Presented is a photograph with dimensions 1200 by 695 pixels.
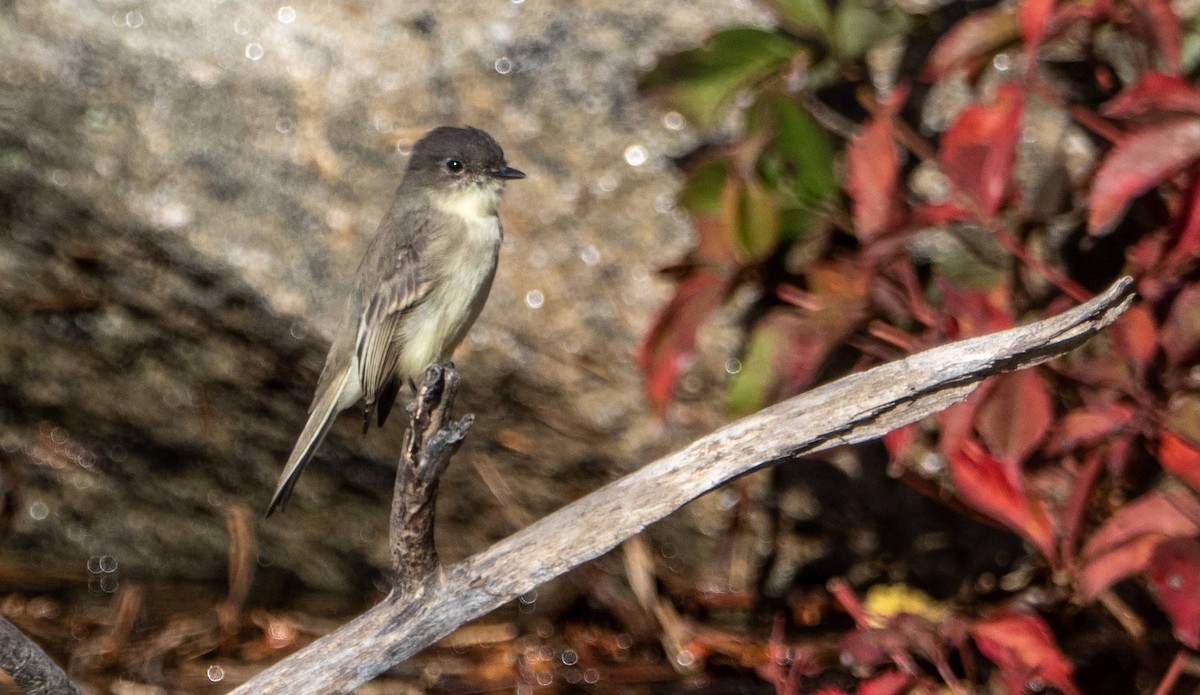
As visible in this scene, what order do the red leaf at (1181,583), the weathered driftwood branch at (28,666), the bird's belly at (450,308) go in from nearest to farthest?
the weathered driftwood branch at (28,666) < the red leaf at (1181,583) < the bird's belly at (450,308)

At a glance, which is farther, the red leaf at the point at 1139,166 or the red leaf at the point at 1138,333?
the red leaf at the point at 1138,333

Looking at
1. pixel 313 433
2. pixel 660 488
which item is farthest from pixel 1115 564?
pixel 313 433

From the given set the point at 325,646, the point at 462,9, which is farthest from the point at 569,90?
the point at 325,646

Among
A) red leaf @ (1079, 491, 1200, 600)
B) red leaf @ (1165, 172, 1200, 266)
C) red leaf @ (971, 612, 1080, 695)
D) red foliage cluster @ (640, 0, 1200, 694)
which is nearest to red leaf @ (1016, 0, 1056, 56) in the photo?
red foliage cluster @ (640, 0, 1200, 694)

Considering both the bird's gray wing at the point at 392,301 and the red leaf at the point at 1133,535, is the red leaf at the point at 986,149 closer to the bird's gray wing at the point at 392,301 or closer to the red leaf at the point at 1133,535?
the red leaf at the point at 1133,535

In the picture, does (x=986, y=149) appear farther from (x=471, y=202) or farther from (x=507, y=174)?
(x=471, y=202)

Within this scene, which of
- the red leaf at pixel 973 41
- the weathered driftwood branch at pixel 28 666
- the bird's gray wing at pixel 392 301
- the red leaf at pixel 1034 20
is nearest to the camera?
the weathered driftwood branch at pixel 28 666

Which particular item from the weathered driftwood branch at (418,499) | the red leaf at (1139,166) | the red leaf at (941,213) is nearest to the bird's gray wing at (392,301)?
the weathered driftwood branch at (418,499)
